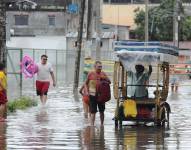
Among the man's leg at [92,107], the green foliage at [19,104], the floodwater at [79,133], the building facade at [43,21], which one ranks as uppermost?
the building facade at [43,21]

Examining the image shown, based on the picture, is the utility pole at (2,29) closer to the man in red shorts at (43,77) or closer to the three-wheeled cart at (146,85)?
the three-wheeled cart at (146,85)

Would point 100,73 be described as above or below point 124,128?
above

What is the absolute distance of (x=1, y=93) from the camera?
18.8 metres

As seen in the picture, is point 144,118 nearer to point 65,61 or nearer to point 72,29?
point 65,61

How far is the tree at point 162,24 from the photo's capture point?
3575 inches

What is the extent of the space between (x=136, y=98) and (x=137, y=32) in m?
75.1

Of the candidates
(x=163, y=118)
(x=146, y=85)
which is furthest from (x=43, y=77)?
(x=163, y=118)

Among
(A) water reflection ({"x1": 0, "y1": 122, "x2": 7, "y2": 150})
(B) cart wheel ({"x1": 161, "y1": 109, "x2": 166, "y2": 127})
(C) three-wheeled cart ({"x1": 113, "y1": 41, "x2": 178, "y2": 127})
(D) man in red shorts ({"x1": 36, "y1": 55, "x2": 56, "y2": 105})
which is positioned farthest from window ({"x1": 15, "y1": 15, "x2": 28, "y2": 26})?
(B) cart wheel ({"x1": 161, "y1": 109, "x2": 166, "y2": 127})

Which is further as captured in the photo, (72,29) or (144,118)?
(72,29)

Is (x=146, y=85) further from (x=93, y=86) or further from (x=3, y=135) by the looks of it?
(x=3, y=135)

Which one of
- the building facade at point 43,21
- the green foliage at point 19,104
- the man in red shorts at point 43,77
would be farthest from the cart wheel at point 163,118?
the building facade at point 43,21

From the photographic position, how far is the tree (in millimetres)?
90812

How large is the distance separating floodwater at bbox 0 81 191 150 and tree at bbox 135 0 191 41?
226ft

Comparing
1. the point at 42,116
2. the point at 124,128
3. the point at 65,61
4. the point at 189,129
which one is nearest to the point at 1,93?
the point at 42,116
